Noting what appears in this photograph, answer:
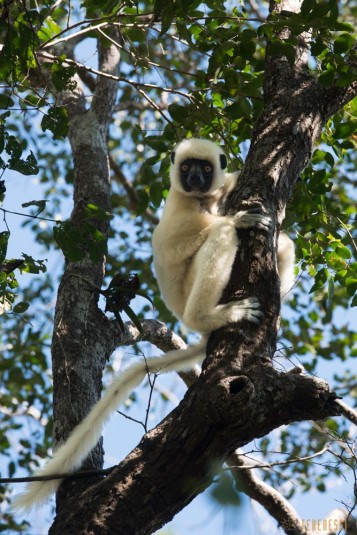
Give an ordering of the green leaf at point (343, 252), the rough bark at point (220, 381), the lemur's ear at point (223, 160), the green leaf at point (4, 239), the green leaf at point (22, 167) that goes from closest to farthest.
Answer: the rough bark at point (220, 381) < the green leaf at point (4, 239) < the green leaf at point (22, 167) < the green leaf at point (343, 252) < the lemur's ear at point (223, 160)

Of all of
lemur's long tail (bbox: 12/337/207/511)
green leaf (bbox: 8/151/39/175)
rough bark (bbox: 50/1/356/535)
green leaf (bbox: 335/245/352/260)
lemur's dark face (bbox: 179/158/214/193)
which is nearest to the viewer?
rough bark (bbox: 50/1/356/535)

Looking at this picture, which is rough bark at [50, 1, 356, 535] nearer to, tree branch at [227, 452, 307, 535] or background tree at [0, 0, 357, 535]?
background tree at [0, 0, 357, 535]

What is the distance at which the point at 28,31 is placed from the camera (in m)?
3.82

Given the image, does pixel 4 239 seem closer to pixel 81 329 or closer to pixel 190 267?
pixel 81 329

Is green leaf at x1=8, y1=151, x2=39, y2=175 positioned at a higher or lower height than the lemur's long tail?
higher

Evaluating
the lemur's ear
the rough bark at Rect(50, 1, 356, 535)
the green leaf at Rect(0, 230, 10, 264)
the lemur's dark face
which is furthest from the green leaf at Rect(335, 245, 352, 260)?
the green leaf at Rect(0, 230, 10, 264)

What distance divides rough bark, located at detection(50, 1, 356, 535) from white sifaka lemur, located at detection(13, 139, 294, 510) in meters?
0.12

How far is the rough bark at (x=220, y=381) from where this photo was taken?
9.11 feet

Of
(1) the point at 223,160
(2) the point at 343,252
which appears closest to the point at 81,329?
(2) the point at 343,252

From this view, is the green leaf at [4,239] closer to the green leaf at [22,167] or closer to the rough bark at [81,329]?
the green leaf at [22,167]

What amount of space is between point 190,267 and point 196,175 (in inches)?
40.0

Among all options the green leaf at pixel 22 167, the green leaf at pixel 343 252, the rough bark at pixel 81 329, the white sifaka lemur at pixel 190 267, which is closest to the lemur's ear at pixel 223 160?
the white sifaka lemur at pixel 190 267

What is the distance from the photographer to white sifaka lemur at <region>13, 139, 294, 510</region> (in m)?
3.36

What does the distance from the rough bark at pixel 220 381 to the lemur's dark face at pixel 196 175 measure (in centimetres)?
148
